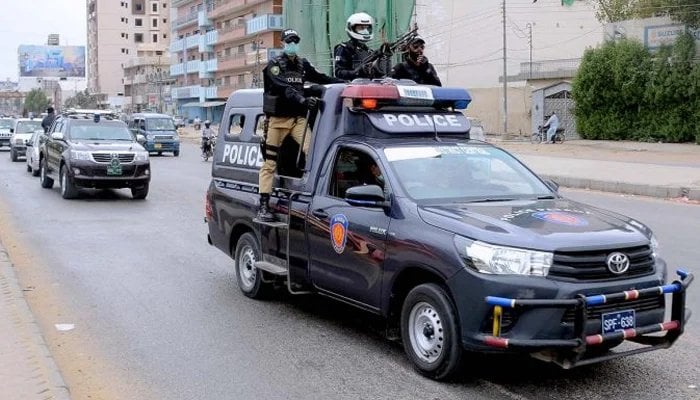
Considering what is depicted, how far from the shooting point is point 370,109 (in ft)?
22.5

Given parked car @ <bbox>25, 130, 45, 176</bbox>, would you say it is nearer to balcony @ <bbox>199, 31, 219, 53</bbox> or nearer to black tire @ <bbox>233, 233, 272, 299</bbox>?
black tire @ <bbox>233, 233, 272, 299</bbox>

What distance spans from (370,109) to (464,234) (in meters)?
1.97

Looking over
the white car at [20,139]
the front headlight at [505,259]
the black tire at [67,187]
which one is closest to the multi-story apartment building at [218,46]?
the white car at [20,139]

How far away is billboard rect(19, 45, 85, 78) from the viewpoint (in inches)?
5157

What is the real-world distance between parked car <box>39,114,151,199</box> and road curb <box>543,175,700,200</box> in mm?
11008

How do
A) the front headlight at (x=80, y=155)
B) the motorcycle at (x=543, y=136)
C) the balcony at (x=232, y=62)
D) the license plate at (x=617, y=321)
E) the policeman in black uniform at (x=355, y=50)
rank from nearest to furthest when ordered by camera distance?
the license plate at (x=617, y=321), the policeman in black uniform at (x=355, y=50), the front headlight at (x=80, y=155), the motorcycle at (x=543, y=136), the balcony at (x=232, y=62)

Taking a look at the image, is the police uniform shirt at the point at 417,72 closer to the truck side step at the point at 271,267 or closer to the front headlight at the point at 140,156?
the truck side step at the point at 271,267

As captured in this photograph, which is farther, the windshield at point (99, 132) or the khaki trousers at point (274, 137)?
the windshield at point (99, 132)

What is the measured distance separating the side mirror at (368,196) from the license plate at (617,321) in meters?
1.79

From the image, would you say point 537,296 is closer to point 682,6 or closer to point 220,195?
point 220,195

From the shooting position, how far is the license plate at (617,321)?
507 centimetres

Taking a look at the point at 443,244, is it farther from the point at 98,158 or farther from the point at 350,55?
the point at 98,158

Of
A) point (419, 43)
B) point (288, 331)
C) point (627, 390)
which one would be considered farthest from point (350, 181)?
point (627, 390)

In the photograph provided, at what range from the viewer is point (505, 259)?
5039 millimetres
